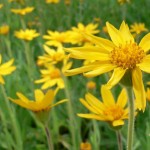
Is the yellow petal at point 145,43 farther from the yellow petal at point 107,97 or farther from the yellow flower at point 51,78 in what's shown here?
the yellow flower at point 51,78

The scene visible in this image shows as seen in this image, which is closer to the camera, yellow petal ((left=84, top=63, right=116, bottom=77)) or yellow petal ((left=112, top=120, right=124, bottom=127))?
yellow petal ((left=84, top=63, right=116, bottom=77))

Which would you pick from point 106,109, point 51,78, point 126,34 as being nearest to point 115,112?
point 106,109

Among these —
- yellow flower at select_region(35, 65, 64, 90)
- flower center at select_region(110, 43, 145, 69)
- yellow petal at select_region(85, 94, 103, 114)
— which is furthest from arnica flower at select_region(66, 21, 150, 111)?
yellow flower at select_region(35, 65, 64, 90)

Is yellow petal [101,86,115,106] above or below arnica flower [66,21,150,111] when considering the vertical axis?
below

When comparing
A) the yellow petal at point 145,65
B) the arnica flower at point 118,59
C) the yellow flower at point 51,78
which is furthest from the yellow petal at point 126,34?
the yellow flower at point 51,78

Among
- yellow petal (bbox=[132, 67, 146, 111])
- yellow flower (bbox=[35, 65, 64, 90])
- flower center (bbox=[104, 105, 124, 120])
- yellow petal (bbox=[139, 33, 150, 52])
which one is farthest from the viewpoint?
yellow flower (bbox=[35, 65, 64, 90])

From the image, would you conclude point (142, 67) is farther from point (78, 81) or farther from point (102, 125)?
point (78, 81)

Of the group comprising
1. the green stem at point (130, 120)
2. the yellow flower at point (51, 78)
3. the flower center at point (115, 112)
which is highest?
the green stem at point (130, 120)

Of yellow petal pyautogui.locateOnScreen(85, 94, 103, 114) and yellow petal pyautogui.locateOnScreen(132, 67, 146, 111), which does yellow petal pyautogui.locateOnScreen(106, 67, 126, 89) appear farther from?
yellow petal pyautogui.locateOnScreen(85, 94, 103, 114)
